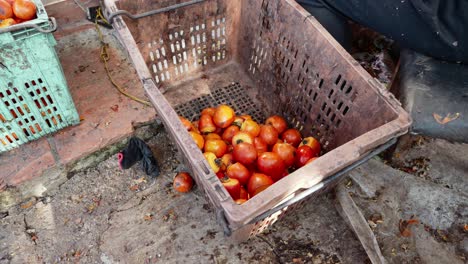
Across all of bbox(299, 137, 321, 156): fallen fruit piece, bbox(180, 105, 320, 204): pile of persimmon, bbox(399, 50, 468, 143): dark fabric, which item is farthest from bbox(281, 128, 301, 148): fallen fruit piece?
bbox(399, 50, 468, 143): dark fabric

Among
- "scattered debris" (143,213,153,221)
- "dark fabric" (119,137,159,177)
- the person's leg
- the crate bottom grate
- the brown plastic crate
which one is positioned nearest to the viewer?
the brown plastic crate

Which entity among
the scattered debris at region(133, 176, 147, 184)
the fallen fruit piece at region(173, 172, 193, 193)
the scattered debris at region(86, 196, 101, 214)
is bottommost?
the scattered debris at region(86, 196, 101, 214)

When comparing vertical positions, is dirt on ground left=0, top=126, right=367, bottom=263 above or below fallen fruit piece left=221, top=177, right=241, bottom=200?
below

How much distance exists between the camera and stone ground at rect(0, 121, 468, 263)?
6.65ft

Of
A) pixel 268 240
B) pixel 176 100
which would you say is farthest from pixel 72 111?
pixel 268 240

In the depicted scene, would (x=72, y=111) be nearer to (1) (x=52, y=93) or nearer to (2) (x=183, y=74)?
(1) (x=52, y=93)

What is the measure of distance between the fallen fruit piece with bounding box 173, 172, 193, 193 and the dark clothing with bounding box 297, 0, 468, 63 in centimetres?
157

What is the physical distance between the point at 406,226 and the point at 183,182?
146 cm

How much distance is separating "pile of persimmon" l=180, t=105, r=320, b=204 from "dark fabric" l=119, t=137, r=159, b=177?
374mm

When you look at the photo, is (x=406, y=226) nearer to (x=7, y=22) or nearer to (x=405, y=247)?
(x=405, y=247)

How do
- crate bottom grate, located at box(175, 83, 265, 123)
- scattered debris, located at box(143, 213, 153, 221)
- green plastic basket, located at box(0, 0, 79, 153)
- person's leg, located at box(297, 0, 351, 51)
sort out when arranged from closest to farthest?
green plastic basket, located at box(0, 0, 79, 153) < scattered debris, located at box(143, 213, 153, 221) < person's leg, located at box(297, 0, 351, 51) < crate bottom grate, located at box(175, 83, 265, 123)

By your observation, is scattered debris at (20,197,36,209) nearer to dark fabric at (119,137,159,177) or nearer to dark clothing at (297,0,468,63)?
dark fabric at (119,137,159,177)

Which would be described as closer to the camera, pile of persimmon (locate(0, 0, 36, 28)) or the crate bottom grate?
pile of persimmon (locate(0, 0, 36, 28))

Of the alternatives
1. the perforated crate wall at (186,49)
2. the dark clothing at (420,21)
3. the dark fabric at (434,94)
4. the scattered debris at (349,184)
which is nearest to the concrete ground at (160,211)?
the scattered debris at (349,184)
